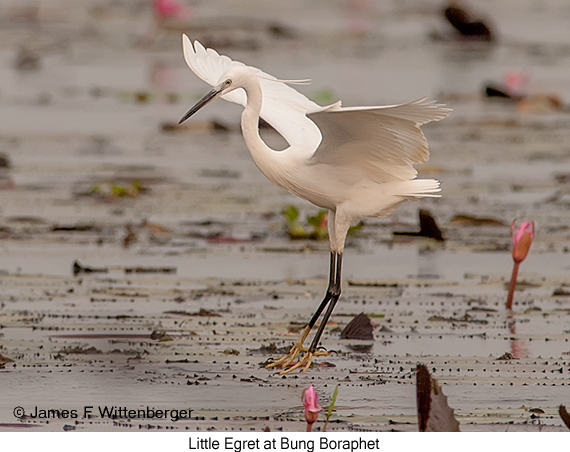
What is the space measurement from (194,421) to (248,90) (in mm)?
1910

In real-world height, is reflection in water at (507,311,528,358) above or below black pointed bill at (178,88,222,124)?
below

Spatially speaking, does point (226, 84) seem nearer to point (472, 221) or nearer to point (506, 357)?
point (506, 357)

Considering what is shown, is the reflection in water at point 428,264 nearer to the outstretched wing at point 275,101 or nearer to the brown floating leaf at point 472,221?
the brown floating leaf at point 472,221

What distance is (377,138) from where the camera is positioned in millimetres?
6961

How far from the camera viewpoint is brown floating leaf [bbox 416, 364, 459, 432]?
5.54 m

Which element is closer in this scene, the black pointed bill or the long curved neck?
the black pointed bill

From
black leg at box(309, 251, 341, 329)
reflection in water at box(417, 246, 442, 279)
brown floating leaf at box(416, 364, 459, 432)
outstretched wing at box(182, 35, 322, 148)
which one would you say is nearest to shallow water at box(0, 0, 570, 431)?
reflection in water at box(417, 246, 442, 279)

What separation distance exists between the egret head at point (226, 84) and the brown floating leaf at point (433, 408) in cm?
206

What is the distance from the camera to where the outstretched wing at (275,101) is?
7.62 metres

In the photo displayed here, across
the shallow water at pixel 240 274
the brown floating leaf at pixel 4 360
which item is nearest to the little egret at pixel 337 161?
the shallow water at pixel 240 274

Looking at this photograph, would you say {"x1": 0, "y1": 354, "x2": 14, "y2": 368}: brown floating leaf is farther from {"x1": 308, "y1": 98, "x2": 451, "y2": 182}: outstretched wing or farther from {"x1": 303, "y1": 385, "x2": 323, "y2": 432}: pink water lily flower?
{"x1": 303, "y1": 385, "x2": 323, "y2": 432}: pink water lily flower

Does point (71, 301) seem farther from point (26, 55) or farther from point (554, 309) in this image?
point (26, 55)

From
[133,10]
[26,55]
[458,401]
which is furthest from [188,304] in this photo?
[133,10]

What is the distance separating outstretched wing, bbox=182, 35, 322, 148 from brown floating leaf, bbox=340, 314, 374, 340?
1.04 m
